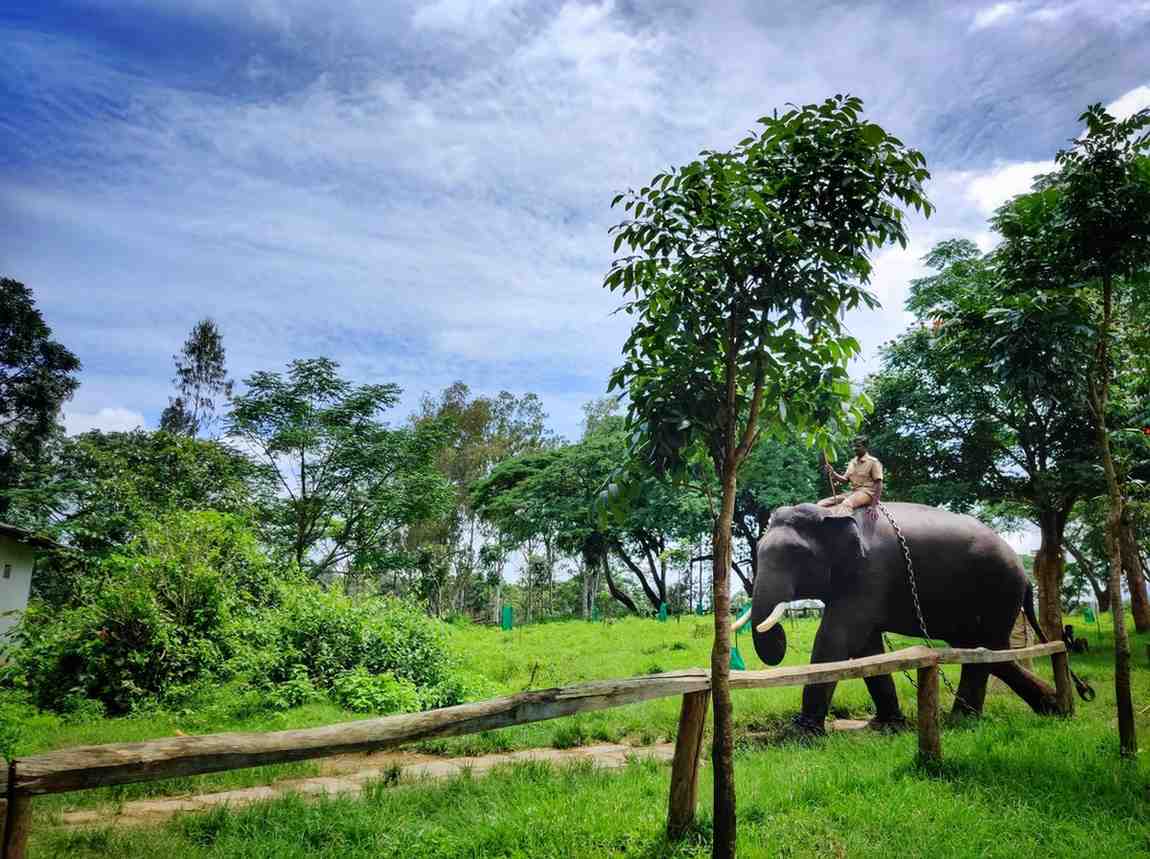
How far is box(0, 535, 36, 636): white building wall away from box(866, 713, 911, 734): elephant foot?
20.9m

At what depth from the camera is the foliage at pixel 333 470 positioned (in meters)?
24.1

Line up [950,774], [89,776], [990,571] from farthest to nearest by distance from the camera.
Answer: [990,571] < [950,774] < [89,776]

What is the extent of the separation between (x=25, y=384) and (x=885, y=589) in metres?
26.3

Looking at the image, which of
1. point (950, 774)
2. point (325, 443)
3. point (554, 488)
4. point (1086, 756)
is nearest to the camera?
point (950, 774)

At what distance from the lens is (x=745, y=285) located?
14.9ft

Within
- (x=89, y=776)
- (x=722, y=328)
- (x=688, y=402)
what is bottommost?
(x=89, y=776)

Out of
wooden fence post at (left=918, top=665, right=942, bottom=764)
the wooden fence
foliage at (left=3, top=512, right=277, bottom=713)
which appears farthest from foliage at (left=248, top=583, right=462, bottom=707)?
wooden fence post at (left=918, top=665, right=942, bottom=764)

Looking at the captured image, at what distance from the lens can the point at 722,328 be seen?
15.1 ft

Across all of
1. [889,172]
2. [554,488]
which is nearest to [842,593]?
[889,172]

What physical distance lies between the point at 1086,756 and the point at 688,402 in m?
5.09

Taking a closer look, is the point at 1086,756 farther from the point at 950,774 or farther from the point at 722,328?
the point at 722,328

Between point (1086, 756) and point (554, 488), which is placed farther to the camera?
point (554, 488)

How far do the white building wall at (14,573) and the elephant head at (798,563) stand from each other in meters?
19.9

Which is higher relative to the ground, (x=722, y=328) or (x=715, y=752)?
(x=722, y=328)
